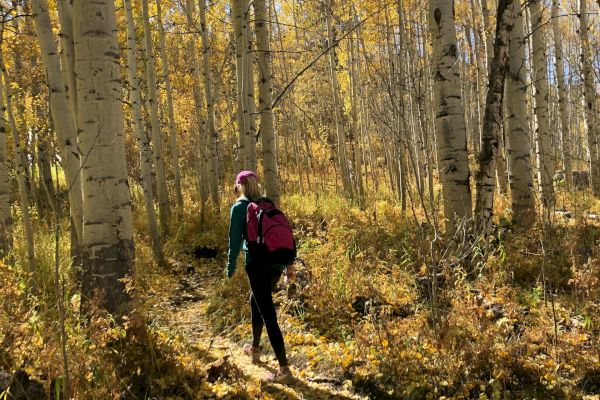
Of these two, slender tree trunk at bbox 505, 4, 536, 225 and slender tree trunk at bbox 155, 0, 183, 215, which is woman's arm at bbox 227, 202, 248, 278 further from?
slender tree trunk at bbox 155, 0, 183, 215

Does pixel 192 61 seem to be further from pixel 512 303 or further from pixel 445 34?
pixel 512 303

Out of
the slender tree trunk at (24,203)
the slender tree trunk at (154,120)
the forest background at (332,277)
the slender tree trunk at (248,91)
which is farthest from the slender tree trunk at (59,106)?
the slender tree trunk at (154,120)

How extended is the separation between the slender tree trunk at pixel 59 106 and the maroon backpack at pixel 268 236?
2664 mm

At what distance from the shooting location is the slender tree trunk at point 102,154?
341 centimetres

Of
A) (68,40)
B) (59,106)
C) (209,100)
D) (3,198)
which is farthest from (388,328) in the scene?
(209,100)

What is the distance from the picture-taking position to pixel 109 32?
347cm

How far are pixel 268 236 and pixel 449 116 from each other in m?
3.09

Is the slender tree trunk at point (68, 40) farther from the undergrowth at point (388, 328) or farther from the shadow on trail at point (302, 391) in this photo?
the shadow on trail at point (302, 391)

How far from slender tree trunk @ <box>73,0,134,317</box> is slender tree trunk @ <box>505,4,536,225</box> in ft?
17.9

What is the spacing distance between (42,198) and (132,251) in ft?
42.9

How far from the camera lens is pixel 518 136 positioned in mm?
6500

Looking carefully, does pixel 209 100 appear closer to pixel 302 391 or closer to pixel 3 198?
pixel 3 198

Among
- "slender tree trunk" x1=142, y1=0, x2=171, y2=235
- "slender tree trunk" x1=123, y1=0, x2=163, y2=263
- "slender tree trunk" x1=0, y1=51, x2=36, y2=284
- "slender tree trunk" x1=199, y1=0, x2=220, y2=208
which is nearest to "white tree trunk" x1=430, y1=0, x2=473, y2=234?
"slender tree trunk" x1=0, y1=51, x2=36, y2=284

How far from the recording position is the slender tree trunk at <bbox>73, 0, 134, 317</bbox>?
3.41 m
